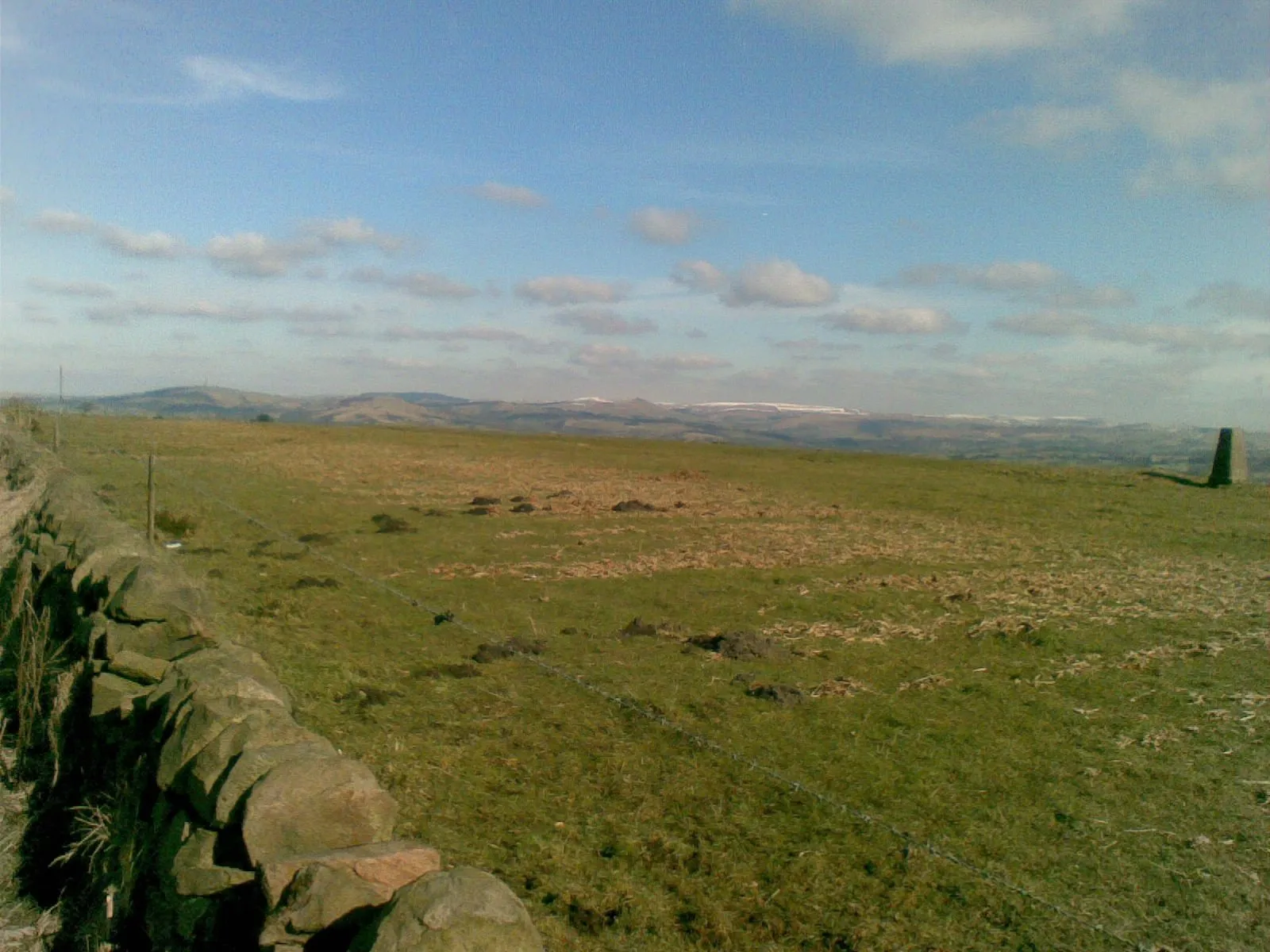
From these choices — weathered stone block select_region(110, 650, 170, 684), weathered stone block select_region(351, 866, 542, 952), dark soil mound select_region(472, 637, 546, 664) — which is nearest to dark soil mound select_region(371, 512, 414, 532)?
dark soil mound select_region(472, 637, 546, 664)

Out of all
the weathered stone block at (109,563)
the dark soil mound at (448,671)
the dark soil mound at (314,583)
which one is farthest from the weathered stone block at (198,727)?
the dark soil mound at (314,583)

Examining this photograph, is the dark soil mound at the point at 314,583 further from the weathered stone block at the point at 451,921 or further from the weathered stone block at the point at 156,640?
the weathered stone block at the point at 451,921

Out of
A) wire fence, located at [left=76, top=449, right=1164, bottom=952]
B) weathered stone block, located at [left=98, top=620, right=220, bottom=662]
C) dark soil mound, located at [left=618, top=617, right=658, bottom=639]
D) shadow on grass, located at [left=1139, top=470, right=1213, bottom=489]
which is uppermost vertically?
shadow on grass, located at [left=1139, top=470, right=1213, bottom=489]

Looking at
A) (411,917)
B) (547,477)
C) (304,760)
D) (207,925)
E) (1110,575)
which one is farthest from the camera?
(547,477)

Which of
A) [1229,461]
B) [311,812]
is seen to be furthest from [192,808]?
[1229,461]

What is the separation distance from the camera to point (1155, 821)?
623 cm

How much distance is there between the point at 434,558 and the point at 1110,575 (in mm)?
11849

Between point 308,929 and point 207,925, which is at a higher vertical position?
point 308,929

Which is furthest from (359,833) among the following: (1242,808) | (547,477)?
(547,477)

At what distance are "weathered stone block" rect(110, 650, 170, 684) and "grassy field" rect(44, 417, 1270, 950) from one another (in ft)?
4.60

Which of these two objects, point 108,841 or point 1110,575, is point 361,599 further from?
point 1110,575

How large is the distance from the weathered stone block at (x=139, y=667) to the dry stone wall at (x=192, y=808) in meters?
0.01

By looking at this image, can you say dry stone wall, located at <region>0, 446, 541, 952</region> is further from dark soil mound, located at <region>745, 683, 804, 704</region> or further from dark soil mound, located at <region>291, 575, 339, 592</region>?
dark soil mound, located at <region>745, 683, 804, 704</region>

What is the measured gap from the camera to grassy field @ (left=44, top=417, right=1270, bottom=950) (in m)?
5.29
